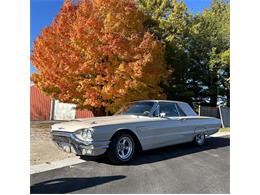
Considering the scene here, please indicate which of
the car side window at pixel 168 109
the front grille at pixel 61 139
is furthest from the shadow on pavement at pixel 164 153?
the car side window at pixel 168 109

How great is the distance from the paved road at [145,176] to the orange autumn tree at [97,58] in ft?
15.6

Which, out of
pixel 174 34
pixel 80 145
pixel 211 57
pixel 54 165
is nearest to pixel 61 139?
pixel 54 165

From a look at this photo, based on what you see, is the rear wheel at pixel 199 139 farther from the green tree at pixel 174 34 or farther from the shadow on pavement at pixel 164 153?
the green tree at pixel 174 34

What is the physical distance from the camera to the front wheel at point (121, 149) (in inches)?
226

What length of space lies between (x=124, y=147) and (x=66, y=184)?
1.76 metres

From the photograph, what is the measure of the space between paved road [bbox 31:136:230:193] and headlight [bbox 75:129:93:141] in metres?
0.59

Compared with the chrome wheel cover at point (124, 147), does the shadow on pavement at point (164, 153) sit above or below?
below

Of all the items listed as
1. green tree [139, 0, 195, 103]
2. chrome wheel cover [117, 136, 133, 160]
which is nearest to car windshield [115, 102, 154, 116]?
chrome wheel cover [117, 136, 133, 160]

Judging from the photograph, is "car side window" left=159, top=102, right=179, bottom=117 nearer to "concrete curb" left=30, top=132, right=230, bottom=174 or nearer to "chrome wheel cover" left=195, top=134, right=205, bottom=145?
"chrome wheel cover" left=195, top=134, right=205, bottom=145

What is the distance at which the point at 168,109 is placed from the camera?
7453 mm

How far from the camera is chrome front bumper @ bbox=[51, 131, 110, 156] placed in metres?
5.46

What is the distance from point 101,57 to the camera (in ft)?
36.3

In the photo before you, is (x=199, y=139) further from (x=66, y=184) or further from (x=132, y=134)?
(x=66, y=184)
